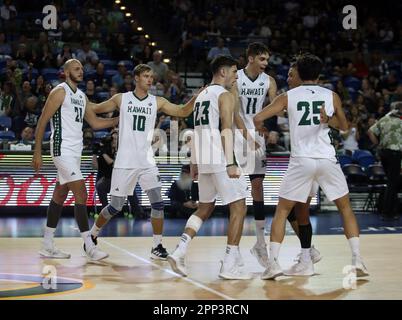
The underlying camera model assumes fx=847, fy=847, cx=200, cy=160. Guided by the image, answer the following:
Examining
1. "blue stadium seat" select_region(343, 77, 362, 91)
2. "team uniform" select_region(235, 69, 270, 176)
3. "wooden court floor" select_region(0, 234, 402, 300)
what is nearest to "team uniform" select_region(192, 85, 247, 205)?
"wooden court floor" select_region(0, 234, 402, 300)

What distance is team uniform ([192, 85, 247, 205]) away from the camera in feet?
26.8

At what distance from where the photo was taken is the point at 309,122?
312 inches

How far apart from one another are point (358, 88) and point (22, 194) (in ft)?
31.0

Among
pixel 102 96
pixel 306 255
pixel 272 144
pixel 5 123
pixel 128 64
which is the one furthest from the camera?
pixel 128 64

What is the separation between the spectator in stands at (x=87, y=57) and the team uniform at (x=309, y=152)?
1130 centimetres

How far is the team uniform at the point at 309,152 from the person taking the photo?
7883 mm

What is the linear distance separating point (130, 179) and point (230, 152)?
6.29 ft

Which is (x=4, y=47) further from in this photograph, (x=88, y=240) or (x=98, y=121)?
(x=88, y=240)

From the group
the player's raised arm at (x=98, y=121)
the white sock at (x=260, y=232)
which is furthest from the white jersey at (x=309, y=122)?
the player's raised arm at (x=98, y=121)

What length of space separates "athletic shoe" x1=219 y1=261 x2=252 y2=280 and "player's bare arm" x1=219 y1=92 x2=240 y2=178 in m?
0.86

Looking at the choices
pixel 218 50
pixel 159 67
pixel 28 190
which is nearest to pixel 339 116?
pixel 28 190

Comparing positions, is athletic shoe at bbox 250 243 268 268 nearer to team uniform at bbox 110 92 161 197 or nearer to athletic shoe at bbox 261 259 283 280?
athletic shoe at bbox 261 259 283 280

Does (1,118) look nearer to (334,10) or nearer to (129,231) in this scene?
(129,231)

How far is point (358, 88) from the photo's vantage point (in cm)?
2116
